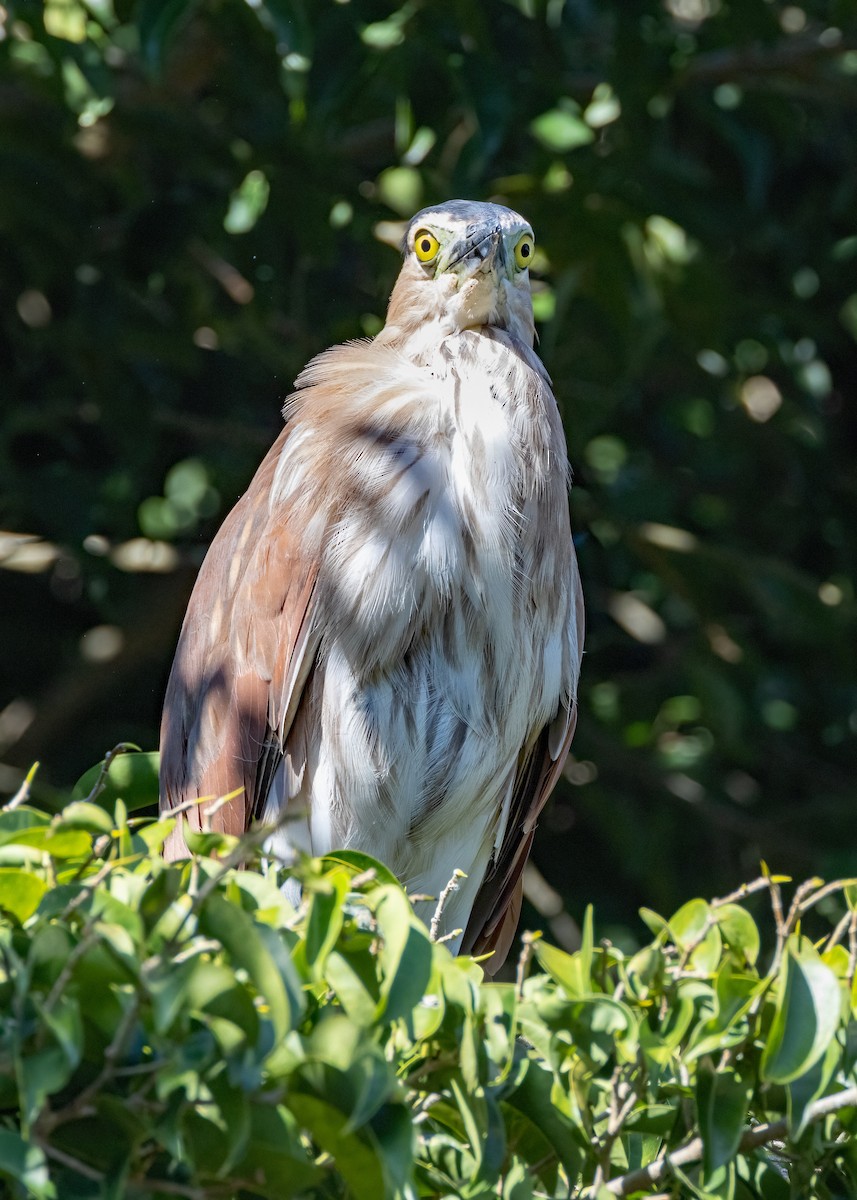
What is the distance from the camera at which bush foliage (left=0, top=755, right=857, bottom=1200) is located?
1.19 m

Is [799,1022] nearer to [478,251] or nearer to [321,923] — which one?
[321,923]

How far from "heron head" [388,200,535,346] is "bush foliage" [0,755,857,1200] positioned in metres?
1.64

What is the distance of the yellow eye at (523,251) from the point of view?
120 inches

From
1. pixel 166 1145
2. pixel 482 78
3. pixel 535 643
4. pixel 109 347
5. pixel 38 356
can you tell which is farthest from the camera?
pixel 38 356

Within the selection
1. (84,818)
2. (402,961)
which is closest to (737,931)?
(402,961)

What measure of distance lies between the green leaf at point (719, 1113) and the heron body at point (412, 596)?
139cm

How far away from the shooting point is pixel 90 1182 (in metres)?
1.22

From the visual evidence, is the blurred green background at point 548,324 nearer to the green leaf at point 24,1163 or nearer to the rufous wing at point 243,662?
the rufous wing at point 243,662

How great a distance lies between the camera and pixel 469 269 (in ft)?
9.77

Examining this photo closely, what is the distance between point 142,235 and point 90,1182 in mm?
3219

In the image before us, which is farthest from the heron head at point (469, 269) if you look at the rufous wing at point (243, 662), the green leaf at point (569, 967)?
the green leaf at point (569, 967)

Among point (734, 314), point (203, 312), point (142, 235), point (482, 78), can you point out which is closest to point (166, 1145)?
point (482, 78)

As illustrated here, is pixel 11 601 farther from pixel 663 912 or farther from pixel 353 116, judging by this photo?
pixel 663 912

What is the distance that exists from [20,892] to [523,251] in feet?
6.79
